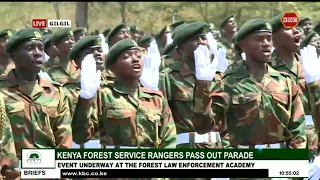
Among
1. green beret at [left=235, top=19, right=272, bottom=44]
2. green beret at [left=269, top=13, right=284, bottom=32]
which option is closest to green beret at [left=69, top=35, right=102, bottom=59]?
green beret at [left=235, top=19, right=272, bottom=44]

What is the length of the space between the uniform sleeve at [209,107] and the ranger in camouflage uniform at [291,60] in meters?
0.54

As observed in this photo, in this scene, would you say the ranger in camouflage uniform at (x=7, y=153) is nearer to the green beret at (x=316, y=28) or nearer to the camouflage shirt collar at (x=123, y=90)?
the camouflage shirt collar at (x=123, y=90)

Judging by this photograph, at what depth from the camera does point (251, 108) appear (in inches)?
234

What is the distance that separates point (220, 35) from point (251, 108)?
1428mm

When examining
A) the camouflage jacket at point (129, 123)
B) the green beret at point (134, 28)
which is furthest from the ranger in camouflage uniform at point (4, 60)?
the green beret at point (134, 28)

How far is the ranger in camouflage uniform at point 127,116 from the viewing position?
579cm

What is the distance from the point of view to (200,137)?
20.3ft

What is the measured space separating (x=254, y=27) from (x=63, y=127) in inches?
59.1

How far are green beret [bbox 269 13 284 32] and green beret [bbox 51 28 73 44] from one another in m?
1.51

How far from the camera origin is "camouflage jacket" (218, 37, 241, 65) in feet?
21.2

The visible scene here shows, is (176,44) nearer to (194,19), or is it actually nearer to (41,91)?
(194,19)

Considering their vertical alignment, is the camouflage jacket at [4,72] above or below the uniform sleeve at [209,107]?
above

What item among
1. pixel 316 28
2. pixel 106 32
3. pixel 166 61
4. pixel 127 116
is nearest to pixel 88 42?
pixel 106 32

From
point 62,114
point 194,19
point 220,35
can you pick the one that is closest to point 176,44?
point 194,19
